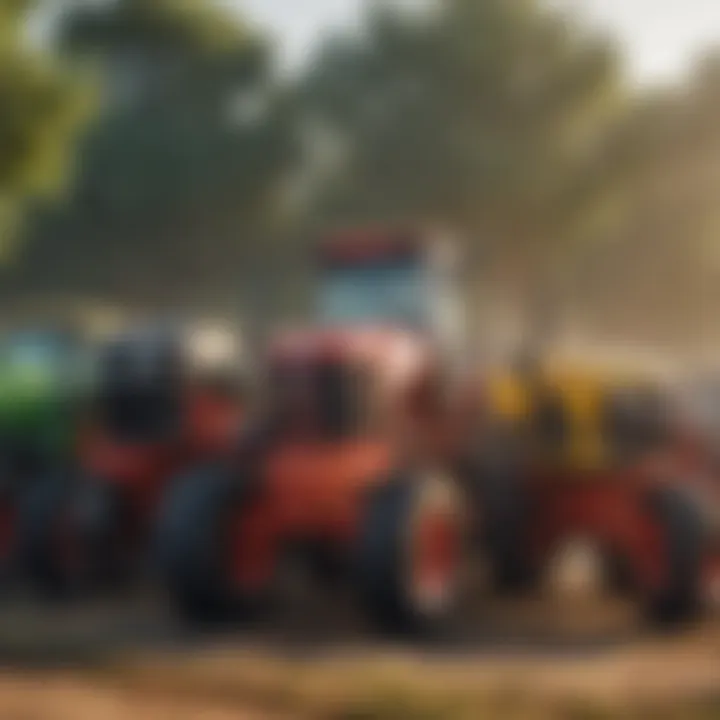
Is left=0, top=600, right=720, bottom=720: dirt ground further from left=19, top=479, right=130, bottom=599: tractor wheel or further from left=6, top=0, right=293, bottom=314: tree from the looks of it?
left=6, top=0, right=293, bottom=314: tree

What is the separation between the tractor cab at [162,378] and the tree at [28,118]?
0.36 meters

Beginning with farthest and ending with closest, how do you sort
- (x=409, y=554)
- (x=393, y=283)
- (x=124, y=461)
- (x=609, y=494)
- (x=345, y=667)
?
(x=124, y=461), (x=609, y=494), (x=393, y=283), (x=409, y=554), (x=345, y=667)

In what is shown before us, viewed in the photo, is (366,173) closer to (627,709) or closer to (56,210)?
(56,210)

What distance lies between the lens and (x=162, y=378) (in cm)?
416

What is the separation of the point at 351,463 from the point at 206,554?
1.22 feet

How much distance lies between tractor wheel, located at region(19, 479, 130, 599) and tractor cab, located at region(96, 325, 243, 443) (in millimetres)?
167

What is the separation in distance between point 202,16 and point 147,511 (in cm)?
113

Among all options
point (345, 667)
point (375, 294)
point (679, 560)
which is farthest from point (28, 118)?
point (679, 560)

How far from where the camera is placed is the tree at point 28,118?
4.06 m

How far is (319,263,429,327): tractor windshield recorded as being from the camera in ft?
12.7

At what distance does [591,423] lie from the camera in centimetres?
413

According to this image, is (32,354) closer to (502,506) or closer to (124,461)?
(124,461)

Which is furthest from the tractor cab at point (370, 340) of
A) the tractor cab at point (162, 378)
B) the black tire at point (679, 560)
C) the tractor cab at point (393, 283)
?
the black tire at point (679, 560)

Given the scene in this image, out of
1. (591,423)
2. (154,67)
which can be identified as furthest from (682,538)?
(154,67)
